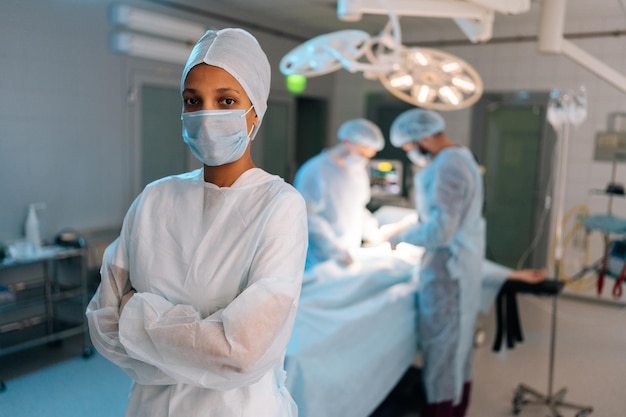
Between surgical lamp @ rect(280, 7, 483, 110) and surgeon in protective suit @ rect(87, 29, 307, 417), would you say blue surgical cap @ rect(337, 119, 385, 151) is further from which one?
surgeon in protective suit @ rect(87, 29, 307, 417)

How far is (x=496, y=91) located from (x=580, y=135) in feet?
2.71

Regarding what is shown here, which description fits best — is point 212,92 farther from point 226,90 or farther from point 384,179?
point 384,179

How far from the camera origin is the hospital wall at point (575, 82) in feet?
14.8

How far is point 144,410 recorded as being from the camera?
37.9 inches

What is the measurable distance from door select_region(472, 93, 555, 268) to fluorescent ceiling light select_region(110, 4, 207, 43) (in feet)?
9.64

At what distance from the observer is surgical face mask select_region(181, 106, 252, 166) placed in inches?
34.9

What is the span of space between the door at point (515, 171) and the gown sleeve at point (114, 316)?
14.5 feet

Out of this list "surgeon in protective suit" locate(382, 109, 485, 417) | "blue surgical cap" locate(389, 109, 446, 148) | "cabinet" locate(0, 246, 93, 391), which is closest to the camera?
"cabinet" locate(0, 246, 93, 391)

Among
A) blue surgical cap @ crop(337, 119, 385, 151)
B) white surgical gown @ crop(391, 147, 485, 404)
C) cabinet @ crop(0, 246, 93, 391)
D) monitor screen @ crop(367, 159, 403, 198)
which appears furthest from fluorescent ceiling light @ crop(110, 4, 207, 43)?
white surgical gown @ crop(391, 147, 485, 404)

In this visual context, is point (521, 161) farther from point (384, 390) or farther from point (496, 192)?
point (384, 390)

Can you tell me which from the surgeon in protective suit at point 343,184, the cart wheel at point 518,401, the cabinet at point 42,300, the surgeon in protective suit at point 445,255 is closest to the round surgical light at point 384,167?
the surgeon in protective suit at point 343,184

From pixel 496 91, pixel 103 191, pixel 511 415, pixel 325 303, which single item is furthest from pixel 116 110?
pixel 496 91

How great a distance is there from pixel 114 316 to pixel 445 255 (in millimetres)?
1867

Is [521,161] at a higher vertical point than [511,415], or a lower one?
higher
